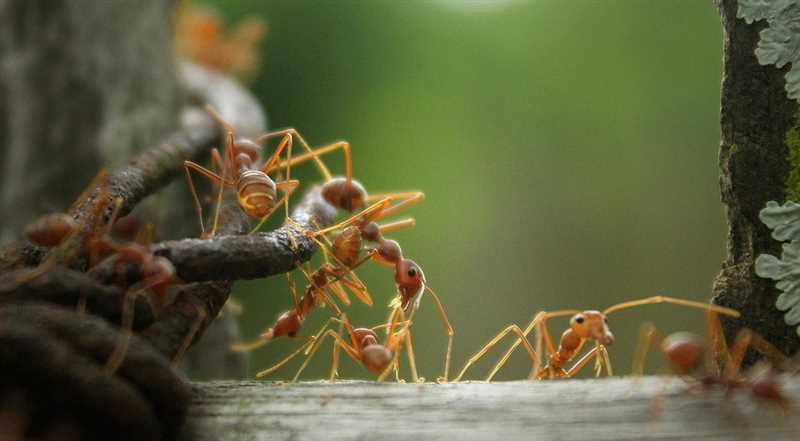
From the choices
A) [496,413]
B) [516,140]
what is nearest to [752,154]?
[496,413]

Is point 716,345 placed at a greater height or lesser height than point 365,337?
greater

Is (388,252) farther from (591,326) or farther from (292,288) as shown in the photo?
(591,326)

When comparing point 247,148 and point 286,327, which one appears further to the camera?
point 247,148

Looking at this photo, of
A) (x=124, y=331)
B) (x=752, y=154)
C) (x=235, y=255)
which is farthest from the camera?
(x=752, y=154)

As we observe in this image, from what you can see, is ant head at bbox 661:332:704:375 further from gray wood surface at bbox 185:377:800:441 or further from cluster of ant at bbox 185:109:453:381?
cluster of ant at bbox 185:109:453:381

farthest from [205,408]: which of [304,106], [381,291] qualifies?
[304,106]

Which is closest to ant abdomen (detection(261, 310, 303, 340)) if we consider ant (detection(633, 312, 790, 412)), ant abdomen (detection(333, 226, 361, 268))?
→ ant abdomen (detection(333, 226, 361, 268))

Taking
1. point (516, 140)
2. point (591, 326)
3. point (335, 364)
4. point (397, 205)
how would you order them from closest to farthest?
point (335, 364), point (591, 326), point (397, 205), point (516, 140)
